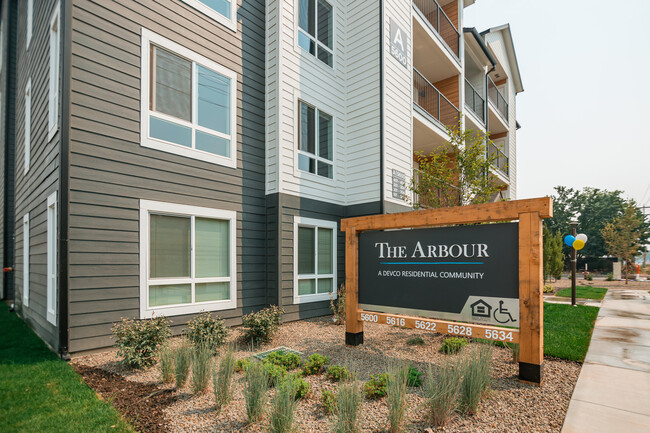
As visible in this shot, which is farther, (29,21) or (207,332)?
(29,21)

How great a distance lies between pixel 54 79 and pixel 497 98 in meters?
19.5

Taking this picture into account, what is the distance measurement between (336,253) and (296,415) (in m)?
5.80

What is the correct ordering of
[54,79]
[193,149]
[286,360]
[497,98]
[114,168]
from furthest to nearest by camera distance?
1. [497,98]
2. [193,149]
3. [54,79]
4. [114,168]
5. [286,360]

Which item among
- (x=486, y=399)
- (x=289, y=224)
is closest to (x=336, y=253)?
(x=289, y=224)

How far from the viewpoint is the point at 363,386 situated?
12.6 feet

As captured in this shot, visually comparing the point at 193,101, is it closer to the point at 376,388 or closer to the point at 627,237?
the point at 376,388

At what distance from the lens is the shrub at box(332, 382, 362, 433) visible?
8.86 ft

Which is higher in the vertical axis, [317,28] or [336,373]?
[317,28]

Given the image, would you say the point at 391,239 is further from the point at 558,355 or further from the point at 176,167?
the point at 176,167

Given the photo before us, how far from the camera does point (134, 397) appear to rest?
375 cm

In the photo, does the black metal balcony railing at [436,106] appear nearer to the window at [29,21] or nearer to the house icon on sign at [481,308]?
the house icon on sign at [481,308]

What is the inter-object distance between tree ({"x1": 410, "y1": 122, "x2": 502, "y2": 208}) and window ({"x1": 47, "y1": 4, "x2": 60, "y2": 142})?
6801 mm

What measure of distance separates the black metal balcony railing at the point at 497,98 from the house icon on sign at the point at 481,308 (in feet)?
54.7

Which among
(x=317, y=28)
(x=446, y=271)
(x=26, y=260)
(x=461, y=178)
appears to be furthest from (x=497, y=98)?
(x=26, y=260)
